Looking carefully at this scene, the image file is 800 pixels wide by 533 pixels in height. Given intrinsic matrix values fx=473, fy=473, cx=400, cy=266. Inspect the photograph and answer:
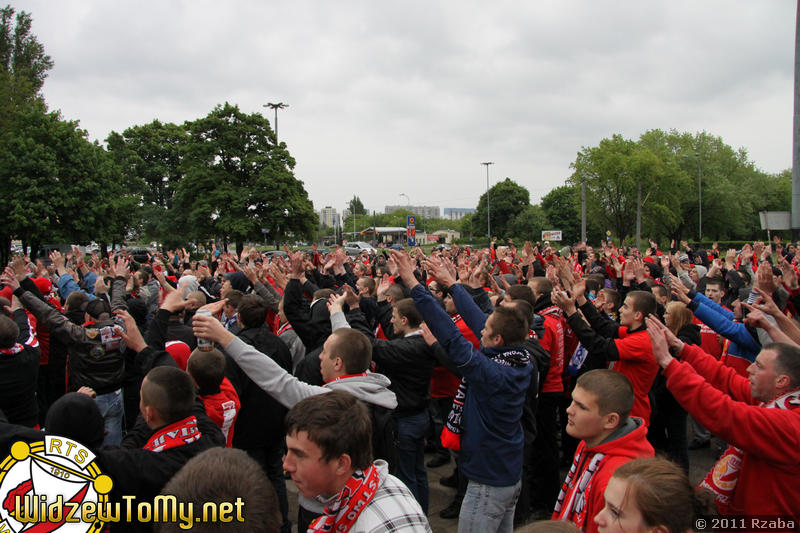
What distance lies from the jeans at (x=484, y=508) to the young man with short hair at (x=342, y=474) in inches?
53.5

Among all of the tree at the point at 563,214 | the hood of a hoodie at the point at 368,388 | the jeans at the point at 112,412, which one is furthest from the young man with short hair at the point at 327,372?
the tree at the point at 563,214

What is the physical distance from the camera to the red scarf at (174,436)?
253 centimetres

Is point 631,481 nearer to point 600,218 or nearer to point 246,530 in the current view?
point 246,530

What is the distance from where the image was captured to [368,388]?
3.03 m

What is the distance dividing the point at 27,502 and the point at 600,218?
52.4 meters

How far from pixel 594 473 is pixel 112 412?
4671mm

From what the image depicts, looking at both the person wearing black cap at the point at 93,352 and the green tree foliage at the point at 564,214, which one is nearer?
the person wearing black cap at the point at 93,352

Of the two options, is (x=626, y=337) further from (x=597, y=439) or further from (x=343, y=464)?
(x=343, y=464)

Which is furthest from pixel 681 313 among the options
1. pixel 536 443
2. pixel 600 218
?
pixel 600 218

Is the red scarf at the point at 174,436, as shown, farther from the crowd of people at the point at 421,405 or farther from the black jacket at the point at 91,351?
the black jacket at the point at 91,351

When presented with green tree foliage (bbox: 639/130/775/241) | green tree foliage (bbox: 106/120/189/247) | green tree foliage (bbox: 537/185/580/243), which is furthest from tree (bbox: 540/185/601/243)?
green tree foliage (bbox: 106/120/189/247)

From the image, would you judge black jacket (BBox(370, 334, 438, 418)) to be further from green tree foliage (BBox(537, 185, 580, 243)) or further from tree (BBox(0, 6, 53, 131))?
green tree foliage (BBox(537, 185, 580, 243))

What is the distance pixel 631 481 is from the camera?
5.67 ft

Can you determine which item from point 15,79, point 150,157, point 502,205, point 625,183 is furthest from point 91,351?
point 502,205
